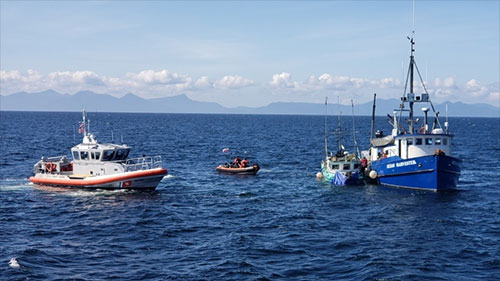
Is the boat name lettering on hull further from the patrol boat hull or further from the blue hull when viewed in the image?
the patrol boat hull

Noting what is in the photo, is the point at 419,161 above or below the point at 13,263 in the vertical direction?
above

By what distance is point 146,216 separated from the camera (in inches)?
1542

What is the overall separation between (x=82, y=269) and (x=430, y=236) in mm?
21420

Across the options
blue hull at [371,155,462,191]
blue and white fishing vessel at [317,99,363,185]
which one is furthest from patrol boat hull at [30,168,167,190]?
blue hull at [371,155,462,191]

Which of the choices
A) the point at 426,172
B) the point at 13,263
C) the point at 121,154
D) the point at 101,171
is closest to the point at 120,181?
the point at 101,171

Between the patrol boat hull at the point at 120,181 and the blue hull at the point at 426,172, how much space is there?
23.0 metres

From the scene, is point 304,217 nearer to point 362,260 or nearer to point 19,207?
point 362,260

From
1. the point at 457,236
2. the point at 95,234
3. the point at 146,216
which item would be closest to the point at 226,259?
the point at 95,234

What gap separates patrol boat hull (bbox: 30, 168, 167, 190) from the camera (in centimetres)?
4844

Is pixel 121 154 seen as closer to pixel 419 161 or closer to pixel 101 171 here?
pixel 101 171

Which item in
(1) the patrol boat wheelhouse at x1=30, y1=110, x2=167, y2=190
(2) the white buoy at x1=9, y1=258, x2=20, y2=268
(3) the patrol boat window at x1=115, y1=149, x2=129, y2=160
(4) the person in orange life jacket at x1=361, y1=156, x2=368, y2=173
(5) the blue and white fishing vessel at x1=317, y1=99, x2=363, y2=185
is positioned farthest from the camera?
(4) the person in orange life jacket at x1=361, y1=156, x2=368, y2=173

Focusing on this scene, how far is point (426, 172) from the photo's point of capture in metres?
49.6

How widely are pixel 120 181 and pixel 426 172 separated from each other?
2900 cm

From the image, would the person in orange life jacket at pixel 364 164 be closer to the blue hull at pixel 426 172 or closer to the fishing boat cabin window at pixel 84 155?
the blue hull at pixel 426 172
